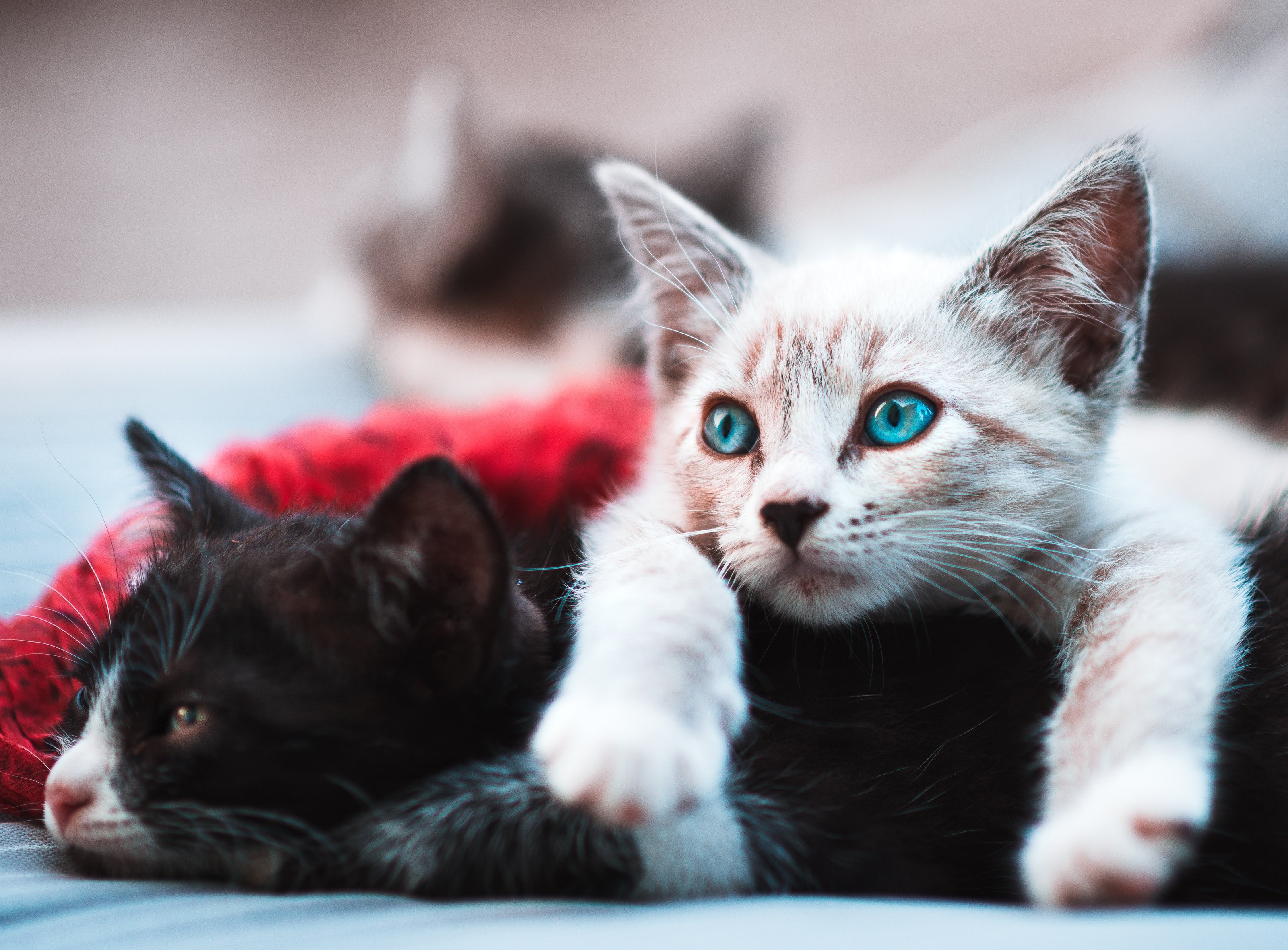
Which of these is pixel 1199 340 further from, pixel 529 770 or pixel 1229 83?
pixel 529 770

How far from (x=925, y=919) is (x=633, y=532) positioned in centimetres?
44

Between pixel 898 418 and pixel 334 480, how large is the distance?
668mm

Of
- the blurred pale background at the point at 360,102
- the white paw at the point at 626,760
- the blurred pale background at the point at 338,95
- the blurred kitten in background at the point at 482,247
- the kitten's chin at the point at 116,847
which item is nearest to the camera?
the white paw at the point at 626,760

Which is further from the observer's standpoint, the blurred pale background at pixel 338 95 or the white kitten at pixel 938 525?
the blurred pale background at pixel 338 95

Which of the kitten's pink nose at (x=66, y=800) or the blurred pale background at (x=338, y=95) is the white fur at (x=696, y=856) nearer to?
the kitten's pink nose at (x=66, y=800)

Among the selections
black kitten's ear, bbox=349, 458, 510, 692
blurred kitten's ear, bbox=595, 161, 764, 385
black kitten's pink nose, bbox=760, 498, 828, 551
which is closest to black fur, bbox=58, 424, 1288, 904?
black kitten's ear, bbox=349, 458, 510, 692

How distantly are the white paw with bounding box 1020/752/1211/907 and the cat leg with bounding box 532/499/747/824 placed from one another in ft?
0.70

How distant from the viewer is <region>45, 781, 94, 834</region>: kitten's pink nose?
25.8 inches

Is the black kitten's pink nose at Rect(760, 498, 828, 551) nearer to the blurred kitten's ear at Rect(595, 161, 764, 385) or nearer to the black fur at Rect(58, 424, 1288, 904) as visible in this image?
the black fur at Rect(58, 424, 1288, 904)

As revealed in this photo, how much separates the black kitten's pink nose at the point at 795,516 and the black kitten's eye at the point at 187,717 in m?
0.46

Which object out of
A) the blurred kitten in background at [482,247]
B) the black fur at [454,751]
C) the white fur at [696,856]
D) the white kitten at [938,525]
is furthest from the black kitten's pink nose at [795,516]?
the blurred kitten in background at [482,247]

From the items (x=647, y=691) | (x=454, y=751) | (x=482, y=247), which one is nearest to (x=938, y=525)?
(x=647, y=691)

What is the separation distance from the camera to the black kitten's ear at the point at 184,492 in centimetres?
84

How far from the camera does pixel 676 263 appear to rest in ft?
3.59
